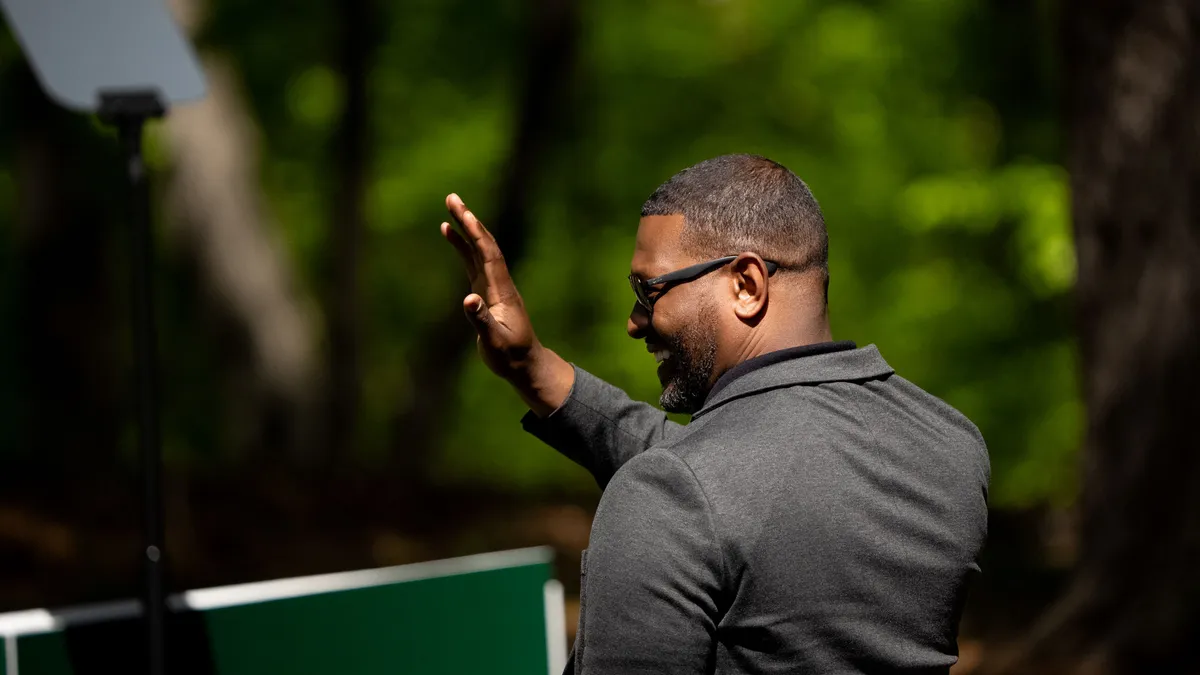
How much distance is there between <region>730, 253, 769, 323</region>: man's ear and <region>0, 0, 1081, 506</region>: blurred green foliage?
33.8 ft

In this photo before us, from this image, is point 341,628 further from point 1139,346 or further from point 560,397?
point 1139,346

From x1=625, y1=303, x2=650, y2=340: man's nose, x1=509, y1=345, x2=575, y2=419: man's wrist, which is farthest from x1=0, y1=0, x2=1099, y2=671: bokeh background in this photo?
x1=625, y1=303, x2=650, y2=340: man's nose

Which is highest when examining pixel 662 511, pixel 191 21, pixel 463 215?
pixel 191 21

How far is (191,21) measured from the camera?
13.1 metres

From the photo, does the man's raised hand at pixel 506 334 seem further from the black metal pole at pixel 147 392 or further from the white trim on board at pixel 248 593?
the black metal pole at pixel 147 392

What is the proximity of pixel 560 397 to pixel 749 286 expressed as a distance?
0.79m

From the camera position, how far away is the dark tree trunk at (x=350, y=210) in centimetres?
1524

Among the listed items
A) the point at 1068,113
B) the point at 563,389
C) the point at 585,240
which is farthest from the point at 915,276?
the point at 563,389

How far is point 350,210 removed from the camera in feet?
54.2

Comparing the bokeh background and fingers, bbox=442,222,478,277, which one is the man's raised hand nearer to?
fingers, bbox=442,222,478,277

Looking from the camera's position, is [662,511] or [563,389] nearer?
[662,511]

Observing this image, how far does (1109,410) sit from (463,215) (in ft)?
16.3

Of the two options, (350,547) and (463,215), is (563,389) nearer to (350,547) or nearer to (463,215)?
(463,215)

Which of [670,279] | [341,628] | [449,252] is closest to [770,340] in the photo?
[670,279]
